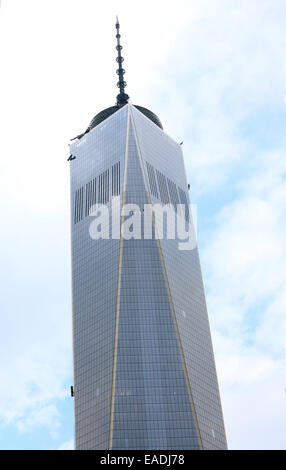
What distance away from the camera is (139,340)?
168750 mm

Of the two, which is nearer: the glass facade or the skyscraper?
the glass facade

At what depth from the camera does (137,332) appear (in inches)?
6693

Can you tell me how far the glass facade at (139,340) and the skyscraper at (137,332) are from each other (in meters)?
0.27

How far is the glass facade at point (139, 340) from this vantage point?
524 feet

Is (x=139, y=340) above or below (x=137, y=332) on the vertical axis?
below

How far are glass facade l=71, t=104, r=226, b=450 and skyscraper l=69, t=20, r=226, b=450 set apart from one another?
0.27 metres

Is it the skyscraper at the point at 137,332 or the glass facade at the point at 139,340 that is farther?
the skyscraper at the point at 137,332

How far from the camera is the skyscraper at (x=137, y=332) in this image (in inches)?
6299

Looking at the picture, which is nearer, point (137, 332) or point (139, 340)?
point (139, 340)

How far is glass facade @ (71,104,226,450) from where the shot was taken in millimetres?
159625

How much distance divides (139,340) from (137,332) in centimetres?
235

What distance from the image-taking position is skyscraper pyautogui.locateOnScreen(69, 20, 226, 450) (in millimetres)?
160000

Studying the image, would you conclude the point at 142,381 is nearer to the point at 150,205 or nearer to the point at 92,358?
the point at 92,358
